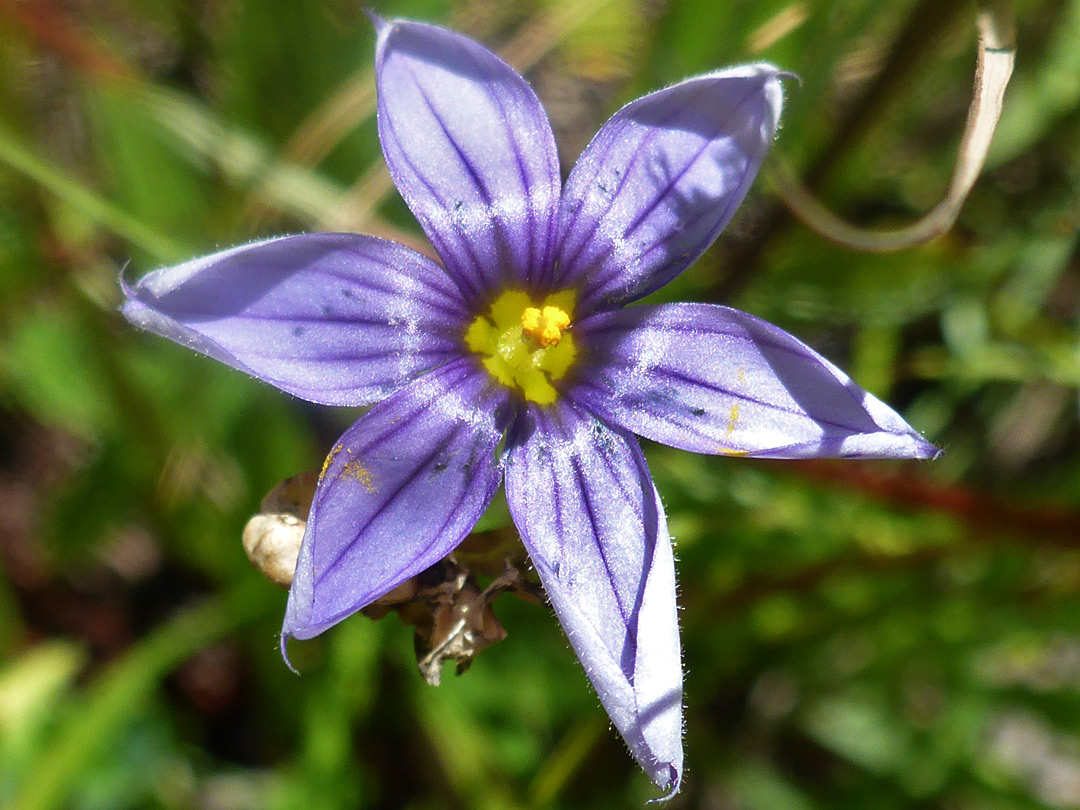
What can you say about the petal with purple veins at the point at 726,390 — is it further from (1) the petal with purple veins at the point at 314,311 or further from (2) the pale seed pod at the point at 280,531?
(2) the pale seed pod at the point at 280,531

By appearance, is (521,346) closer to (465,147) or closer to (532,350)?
(532,350)

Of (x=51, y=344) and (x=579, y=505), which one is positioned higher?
(x=579, y=505)

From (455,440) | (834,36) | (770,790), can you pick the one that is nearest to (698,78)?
(455,440)

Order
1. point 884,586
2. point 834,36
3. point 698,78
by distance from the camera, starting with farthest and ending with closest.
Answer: point 884,586, point 834,36, point 698,78

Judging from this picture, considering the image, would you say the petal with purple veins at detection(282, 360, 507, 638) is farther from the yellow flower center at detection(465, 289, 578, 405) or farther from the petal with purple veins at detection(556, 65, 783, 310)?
the petal with purple veins at detection(556, 65, 783, 310)

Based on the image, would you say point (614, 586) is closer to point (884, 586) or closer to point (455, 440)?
point (455, 440)

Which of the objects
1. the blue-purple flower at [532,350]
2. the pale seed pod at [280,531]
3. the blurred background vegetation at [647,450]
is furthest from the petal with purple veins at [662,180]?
the blurred background vegetation at [647,450]
